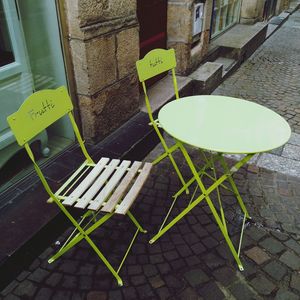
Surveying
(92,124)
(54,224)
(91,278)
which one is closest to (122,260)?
(91,278)

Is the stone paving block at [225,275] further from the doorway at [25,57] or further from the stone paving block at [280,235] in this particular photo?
the doorway at [25,57]

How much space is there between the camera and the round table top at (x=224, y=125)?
7.63 feet

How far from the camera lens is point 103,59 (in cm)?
345

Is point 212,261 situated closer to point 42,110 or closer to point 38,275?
point 38,275

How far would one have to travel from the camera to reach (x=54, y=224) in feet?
9.06

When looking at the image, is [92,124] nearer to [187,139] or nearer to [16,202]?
[16,202]

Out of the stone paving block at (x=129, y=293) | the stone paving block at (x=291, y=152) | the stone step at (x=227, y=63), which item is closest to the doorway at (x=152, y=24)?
the stone step at (x=227, y=63)

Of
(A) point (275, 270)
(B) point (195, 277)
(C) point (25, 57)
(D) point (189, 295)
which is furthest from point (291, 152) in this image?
(C) point (25, 57)

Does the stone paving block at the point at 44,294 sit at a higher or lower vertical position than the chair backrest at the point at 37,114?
lower

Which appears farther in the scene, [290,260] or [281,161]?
[281,161]

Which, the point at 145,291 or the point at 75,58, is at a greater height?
the point at 75,58

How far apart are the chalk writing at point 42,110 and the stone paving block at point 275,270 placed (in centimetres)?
205

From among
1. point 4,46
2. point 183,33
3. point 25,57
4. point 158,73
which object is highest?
point 4,46

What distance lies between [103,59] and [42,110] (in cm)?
134
